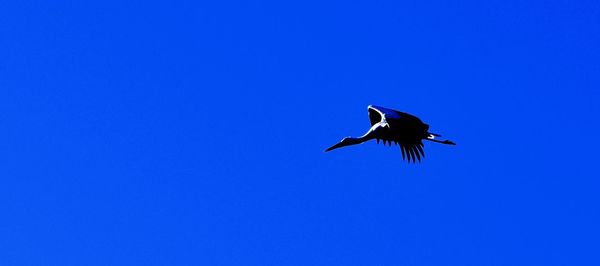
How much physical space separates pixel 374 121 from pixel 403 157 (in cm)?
171

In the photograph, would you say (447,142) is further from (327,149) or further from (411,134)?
(327,149)

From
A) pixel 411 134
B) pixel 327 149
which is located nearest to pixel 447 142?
pixel 411 134

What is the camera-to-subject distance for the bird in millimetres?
35375

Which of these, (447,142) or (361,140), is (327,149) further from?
(447,142)

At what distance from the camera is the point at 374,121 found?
37.4m

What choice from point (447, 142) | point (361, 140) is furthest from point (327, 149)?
point (447, 142)

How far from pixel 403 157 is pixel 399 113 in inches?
46.3

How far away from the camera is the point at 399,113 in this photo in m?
35.7

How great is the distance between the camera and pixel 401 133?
35594mm

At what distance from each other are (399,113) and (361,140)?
1367 mm

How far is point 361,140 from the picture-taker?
36.5 meters

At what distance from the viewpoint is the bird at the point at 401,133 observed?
116ft

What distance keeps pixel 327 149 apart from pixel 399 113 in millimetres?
2497

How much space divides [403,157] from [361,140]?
1191 millimetres
